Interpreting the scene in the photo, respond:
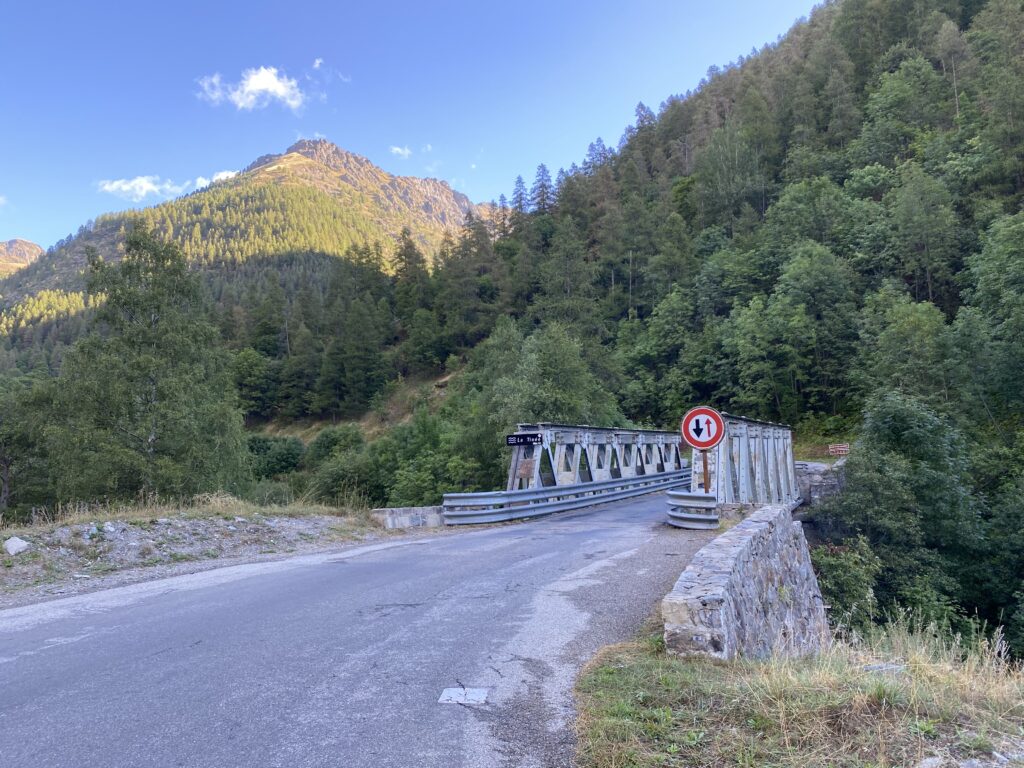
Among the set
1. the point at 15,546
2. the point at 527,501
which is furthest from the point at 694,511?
the point at 15,546

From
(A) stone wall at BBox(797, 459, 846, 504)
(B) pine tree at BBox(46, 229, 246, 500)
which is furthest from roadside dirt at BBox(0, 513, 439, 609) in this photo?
(A) stone wall at BBox(797, 459, 846, 504)

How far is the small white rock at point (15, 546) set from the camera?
25.1ft

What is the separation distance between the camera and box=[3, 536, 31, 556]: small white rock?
7.66 metres

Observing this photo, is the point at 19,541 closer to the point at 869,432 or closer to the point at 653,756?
the point at 653,756

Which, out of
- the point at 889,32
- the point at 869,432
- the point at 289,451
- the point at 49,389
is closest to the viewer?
the point at 869,432

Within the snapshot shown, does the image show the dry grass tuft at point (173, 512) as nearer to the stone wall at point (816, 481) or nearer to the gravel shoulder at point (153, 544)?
the gravel shoulder at point (153, 544)

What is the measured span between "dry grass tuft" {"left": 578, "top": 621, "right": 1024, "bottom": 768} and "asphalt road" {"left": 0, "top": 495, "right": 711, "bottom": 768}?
348 mm

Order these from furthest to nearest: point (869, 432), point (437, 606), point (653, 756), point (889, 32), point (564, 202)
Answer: point (564, 202), point (889, 32), point (869, 432), point (437, 606), point (653, 756)

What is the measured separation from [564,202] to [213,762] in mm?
83869

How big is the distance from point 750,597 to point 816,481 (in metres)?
19.8

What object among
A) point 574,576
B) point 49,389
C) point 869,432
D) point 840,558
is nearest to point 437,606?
point 574,576

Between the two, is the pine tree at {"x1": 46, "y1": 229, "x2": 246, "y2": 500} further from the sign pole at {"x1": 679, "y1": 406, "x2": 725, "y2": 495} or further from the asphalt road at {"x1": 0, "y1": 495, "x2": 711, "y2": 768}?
the sign pole at {"x1": 679, "y1": 406, "x2": 725, "y2": 495}

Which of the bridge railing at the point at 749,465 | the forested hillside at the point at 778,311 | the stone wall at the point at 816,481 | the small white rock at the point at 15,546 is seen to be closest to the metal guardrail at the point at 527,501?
the bridge railing at the point at 749,465

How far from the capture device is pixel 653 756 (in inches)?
110
